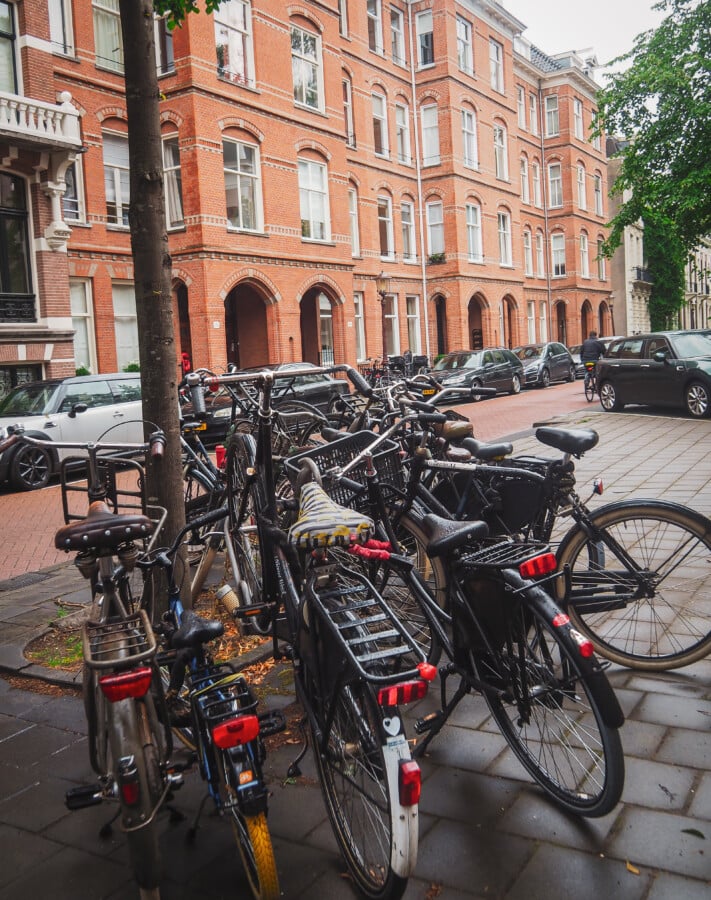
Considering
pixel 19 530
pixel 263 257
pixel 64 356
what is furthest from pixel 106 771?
pixel 263 257

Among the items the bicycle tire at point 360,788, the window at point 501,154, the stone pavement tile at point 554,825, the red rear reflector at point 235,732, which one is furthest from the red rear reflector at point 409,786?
the window at point 501,154

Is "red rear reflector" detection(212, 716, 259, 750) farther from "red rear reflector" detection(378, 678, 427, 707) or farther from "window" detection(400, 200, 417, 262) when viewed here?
"window" detection(400, 200, 417, 262)

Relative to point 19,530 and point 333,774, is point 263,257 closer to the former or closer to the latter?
point 19,530

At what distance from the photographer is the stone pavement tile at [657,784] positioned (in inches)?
106

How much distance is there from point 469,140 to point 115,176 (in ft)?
62.2

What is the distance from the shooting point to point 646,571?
366 centimetres

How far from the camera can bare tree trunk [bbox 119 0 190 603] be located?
14.7 ft

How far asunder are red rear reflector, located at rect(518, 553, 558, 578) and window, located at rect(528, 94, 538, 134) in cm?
4651

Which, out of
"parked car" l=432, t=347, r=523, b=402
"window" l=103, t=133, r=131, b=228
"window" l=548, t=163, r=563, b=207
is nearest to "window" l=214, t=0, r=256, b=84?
"window" l=103, t=133, r=131, b=228

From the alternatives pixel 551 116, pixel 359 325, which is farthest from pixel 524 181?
pixel 359 325

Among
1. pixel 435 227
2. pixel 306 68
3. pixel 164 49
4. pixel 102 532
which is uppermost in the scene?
pixel 306 68

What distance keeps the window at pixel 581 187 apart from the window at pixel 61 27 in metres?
33.3

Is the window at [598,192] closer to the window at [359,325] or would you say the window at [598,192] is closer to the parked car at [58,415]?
the window at [359,325]

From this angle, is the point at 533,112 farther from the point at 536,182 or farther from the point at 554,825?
the point at 554,825
